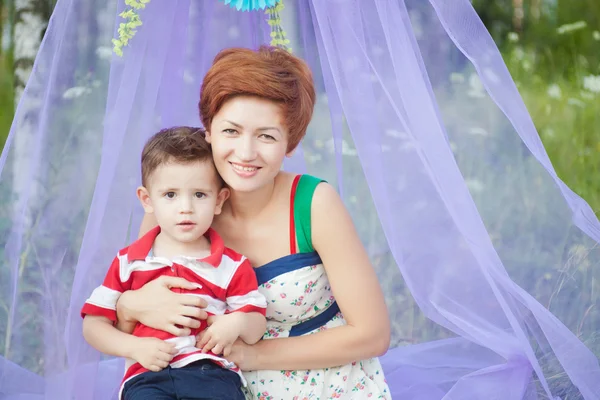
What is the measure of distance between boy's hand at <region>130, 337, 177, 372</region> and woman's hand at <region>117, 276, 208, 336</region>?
1.9 inches

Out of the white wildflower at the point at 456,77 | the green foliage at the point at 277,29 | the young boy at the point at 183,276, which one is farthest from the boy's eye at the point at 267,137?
the white wildflower at the point at 456,77

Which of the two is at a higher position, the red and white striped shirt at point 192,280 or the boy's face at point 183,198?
the boy's face at point 183,198

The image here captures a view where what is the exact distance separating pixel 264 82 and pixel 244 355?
2.23 feet

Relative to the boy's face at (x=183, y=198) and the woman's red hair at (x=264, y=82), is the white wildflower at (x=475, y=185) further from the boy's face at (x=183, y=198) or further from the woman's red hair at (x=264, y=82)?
the boy's face at (x=183, y=198)

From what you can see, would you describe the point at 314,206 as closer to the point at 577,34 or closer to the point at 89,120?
the point at 89,120

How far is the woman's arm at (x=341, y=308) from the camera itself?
86.7 inches

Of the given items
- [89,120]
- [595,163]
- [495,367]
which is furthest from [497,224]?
[89,120]

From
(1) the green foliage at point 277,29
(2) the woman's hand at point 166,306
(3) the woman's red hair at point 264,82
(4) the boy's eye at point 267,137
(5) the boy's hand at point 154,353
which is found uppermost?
(1) the green foliage at point 277,29

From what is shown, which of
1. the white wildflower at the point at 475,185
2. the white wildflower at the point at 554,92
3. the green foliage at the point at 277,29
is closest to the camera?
the green foliage at the point at 277,29

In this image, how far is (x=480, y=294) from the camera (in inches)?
98.1

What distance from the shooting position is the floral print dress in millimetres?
2240

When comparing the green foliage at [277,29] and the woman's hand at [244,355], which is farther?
the green foliage at [277,29]

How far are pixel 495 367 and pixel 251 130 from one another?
1093mm

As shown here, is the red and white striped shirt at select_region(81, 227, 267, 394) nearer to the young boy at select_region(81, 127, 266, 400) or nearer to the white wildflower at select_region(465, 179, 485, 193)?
the young boy at select_region(81, 127, 266, 400)
